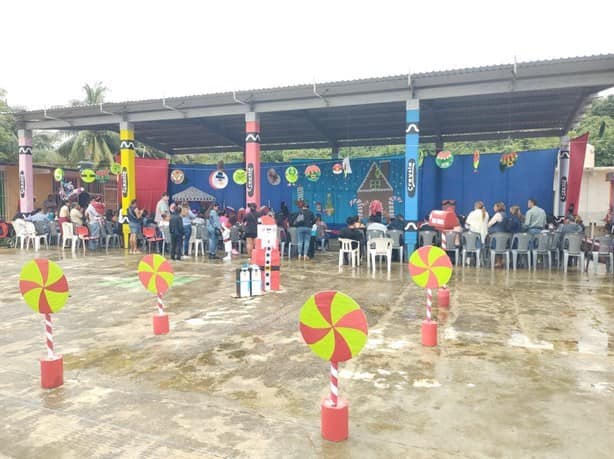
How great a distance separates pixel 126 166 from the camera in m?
14.4

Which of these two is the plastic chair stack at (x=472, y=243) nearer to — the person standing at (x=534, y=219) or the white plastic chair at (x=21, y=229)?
the person standing at (x=534, y=219)

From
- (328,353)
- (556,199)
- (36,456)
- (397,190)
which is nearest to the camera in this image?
(36,456)

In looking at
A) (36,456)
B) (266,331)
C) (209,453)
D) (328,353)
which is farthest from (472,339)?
(36,456)

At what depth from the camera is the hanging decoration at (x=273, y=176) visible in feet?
55.9

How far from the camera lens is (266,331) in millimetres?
5438

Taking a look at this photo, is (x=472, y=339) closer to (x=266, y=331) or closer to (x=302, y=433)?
(x=266, y=331)

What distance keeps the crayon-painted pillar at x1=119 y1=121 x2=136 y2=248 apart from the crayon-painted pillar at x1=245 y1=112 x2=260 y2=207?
157 inches

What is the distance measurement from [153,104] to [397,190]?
7.74m

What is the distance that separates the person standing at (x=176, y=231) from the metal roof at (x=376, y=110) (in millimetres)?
3608

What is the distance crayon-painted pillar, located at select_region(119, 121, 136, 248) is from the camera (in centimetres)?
1432

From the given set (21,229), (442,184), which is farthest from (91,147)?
(442,184)

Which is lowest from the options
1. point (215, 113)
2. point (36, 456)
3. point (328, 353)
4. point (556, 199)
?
point (36, 456)

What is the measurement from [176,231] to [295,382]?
25.5 feet

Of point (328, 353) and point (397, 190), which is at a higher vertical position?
point (397, 190)
